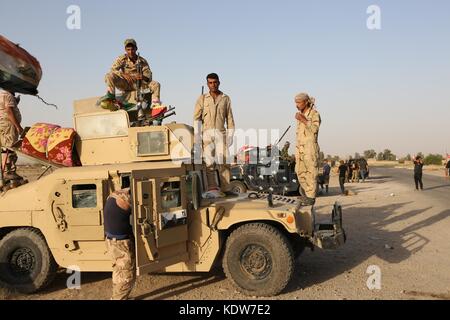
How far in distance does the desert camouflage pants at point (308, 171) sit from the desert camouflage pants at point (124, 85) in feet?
8.78

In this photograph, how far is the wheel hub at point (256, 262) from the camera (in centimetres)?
559

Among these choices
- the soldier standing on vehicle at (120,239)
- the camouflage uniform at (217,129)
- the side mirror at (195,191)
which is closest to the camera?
the soldier standing on vehicle at (120,239)

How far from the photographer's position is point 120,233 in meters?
5.25

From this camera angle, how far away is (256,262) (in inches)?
222

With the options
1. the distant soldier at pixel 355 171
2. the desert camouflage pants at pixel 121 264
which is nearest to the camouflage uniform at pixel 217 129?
the desert camouflage pants at pixel 121 264

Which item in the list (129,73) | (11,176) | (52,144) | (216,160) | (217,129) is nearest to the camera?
(52,144)

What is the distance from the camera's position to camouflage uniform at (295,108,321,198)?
22.5 feet

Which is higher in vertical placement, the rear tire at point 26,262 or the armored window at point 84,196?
the armored window at point 84,196

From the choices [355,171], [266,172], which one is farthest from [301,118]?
[355,171]

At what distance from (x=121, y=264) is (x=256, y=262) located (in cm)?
166

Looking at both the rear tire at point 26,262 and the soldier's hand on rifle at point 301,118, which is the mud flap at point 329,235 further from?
the rear tire at point 26,262

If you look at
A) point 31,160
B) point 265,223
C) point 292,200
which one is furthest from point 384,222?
point 31,160
